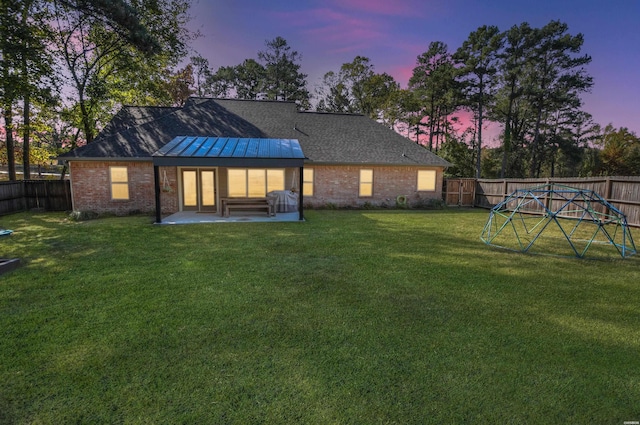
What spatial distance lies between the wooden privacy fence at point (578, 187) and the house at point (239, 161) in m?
1.99

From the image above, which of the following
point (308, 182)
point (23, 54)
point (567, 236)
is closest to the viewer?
point (567, 236)

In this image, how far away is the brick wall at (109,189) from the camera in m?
13.3

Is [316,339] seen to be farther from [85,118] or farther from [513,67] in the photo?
[513,67]

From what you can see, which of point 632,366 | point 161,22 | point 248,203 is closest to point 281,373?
point 632,366

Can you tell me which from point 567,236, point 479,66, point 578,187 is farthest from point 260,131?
point 479,66

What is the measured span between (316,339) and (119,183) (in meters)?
13.7

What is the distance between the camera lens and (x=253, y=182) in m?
14.4

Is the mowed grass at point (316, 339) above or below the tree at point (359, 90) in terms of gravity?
below

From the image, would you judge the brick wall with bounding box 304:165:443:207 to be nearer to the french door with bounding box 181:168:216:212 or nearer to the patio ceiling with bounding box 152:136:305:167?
the patio ceiling with bounding box 152:136:305:167

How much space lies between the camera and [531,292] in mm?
4980

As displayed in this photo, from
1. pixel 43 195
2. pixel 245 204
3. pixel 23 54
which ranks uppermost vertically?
pixel 23 54

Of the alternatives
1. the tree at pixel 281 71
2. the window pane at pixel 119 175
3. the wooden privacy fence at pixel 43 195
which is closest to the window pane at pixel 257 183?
the window pane at pixel 119 175

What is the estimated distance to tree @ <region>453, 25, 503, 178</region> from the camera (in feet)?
92.6

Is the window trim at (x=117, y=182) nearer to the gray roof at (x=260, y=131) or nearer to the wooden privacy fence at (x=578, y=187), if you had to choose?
the gray roof at (x=260, y=131)
